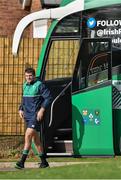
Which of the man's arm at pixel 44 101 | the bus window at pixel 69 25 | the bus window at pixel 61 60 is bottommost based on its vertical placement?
the man's arm at pixel 44 101

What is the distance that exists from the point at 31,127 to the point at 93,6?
2719 mm

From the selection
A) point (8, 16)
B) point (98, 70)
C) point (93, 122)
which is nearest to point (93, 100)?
point (93, 122)

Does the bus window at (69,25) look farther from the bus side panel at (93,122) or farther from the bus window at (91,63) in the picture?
the bus side panel at (93,122)

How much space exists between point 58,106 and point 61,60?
1.07m

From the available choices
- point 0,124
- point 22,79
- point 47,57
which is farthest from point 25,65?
point 47,57

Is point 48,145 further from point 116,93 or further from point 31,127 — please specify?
point 116,93

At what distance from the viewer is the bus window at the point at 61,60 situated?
43.8 feet

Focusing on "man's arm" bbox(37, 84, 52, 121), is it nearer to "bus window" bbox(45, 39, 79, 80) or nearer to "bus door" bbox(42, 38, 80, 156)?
"bus door" bbox(42, 38, 80, 156)

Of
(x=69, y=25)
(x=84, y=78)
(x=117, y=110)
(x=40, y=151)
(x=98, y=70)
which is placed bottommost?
(x=40, y=151)

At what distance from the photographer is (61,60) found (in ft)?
45.4

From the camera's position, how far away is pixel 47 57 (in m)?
13.4

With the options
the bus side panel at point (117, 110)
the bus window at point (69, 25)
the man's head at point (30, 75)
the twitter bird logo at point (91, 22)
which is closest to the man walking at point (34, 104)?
the man's head at point (30, 75)

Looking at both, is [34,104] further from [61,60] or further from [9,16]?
[9,16]

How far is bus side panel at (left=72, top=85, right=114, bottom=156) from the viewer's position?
12.9 meters
